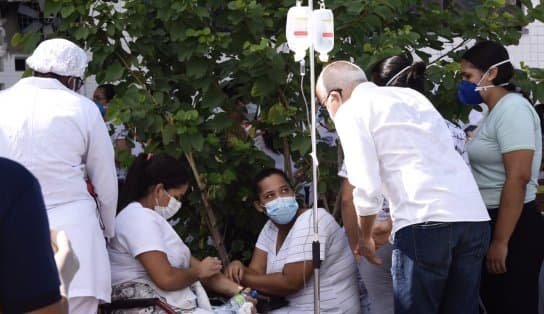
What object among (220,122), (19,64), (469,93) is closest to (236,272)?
(220,122)

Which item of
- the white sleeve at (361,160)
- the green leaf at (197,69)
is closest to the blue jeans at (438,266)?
the white sleeve at (361,160)

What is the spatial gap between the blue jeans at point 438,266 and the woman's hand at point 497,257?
1.77ft

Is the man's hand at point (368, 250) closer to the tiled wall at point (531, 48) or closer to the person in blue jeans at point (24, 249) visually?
the person in blue jeans at point (24, 249)

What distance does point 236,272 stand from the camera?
5344mm

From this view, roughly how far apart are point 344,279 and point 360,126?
1426 mm

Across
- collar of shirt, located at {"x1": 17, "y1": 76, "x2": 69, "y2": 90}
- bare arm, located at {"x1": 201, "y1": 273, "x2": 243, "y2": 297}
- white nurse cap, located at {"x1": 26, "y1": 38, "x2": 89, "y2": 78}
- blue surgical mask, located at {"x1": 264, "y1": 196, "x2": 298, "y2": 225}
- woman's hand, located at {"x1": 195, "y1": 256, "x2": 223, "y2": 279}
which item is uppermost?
white nurse cap, located at {"x1": 26, "y1": 38, "x2": 89, "y2": 78}

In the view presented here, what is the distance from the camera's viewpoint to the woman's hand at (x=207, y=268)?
195 inches

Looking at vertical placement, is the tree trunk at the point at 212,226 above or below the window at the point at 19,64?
below

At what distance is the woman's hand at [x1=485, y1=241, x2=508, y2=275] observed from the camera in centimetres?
469

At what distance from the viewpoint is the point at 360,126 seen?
3973mm

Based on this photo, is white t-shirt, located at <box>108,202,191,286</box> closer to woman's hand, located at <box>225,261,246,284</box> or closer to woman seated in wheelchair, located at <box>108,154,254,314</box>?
woman seated in wheelchair, located at <box>108,154,254,314</box>

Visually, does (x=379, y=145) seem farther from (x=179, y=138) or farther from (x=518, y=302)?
(x=179, y=138)

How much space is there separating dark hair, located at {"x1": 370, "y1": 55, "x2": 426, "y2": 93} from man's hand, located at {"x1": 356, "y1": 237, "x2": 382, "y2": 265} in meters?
0.70

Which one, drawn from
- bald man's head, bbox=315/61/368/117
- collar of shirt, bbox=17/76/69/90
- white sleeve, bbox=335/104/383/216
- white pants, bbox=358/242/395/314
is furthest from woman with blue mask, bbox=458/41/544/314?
collar of shirt, bbox=17/76/69/90
